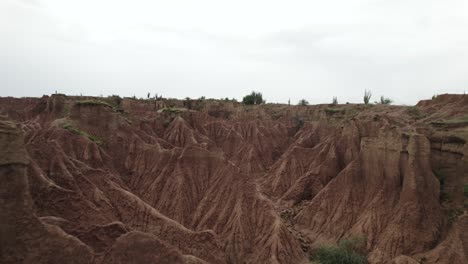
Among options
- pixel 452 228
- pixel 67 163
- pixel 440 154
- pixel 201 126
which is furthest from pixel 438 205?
pixel 201 126

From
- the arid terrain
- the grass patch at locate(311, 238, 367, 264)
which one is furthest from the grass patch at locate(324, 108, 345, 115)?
the grass patch at locate(311, 238, 367, 264)

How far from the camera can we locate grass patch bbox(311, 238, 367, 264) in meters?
23.1

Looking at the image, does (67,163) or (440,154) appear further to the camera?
(440,154)

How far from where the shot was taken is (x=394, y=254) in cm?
2283

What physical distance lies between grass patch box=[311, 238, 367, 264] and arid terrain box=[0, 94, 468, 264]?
23.2 inches

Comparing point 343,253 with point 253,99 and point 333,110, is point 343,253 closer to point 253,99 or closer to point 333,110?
point 333,110

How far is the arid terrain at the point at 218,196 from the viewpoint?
42.6 feet

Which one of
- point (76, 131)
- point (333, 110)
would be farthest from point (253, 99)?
point (76, 131)

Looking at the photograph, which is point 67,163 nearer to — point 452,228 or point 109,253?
point 109,253

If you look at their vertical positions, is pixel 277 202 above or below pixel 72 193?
below

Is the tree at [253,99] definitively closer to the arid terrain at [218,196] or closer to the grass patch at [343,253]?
the arid terrain at [218,196]

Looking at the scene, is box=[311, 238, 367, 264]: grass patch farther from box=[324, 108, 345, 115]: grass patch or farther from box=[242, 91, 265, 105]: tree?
box=[242, 91, 265, 105]: tree

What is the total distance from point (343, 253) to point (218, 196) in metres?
9.07

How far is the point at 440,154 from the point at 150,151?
22.4 meters
